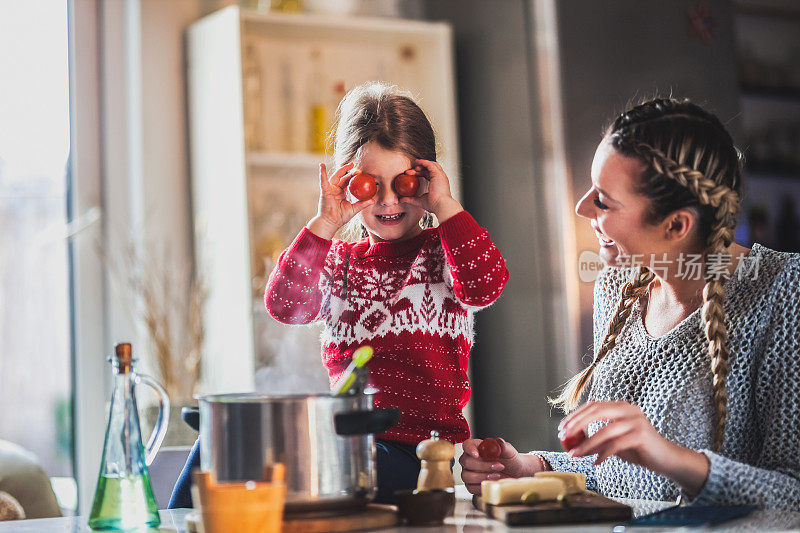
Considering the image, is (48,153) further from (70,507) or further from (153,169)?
(70,507)

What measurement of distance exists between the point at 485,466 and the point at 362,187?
438 millimetres

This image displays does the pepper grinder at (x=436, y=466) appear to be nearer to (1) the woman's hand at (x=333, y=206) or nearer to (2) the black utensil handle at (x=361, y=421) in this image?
(2) the black utensil handle at (x=361, y=421)

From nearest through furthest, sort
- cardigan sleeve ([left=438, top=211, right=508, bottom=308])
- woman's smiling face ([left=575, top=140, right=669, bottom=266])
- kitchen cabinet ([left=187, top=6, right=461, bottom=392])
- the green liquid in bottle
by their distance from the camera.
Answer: the green liquid in bottle < woman's smiling face ([left=575, top=140, right=669, bottom=266]) < cardigan sleeve ([left=438, top=211, right=508, bottom=308]) < kitchen cabinet ([left=187, top=6, right=461, bottom=392])

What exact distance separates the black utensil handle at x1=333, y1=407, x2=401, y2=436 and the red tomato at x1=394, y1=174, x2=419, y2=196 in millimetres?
510

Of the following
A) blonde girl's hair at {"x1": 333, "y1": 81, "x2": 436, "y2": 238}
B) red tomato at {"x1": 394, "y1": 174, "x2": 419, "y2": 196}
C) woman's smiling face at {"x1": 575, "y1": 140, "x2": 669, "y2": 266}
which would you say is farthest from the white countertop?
blonde girl's hair at {"x1": 333, "y1": 81, "x2": 436, "y2": 238}

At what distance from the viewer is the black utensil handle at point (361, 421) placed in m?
0.89

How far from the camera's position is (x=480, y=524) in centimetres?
93

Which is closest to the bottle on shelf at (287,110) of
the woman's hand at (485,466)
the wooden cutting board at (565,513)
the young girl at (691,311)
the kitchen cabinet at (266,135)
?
the kitchen cabinet at (266,135)

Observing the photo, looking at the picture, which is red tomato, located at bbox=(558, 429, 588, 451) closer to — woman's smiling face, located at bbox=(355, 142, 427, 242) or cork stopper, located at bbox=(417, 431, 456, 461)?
cork stopper, located at bbox=(417, 431, 456, 461)

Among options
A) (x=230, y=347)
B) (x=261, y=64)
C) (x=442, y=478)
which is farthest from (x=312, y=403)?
(x=261, y=64)

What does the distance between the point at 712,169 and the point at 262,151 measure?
1.97 meters

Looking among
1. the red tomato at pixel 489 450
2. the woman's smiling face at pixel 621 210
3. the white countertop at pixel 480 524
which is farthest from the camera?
the woman's smiling face at pixel 621 210

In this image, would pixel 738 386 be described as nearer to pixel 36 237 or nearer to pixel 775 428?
pixel 775 428

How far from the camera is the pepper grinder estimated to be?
99 cm
